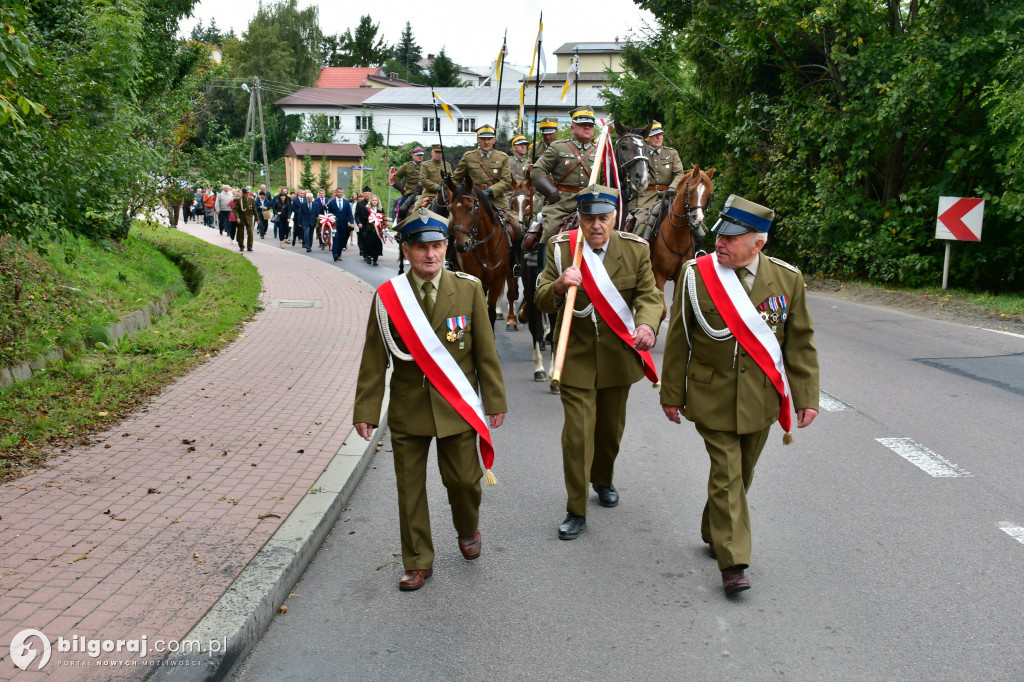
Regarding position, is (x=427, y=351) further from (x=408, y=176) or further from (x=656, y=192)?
(x=408, y=176)

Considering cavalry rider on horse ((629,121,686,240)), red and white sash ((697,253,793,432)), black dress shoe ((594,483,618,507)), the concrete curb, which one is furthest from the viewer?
cavalry rider on horse ((629,121,686,240))

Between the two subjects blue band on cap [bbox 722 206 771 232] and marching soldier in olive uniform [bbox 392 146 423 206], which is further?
marching soldier in olive uniform [bbox 392 146 423 206]

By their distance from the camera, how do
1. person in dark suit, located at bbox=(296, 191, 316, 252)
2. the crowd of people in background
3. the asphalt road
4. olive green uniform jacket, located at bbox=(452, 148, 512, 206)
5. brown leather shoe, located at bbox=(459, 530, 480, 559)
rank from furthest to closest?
person in dark suit, located at bbox=(296, 191, 316, 252) < the crowd of people in background < olive green uniform jacket, located at bbox=(452, 148, 512, 206) < brown leather shoe, located at bbox=(459, 530, 480, 559) < the asphalt road

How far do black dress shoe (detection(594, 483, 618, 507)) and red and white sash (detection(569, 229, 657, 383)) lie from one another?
844 millimetres

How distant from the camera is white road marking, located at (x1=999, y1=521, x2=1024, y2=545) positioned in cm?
539

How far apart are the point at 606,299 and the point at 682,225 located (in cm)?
590

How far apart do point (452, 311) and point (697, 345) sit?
129 centimetres

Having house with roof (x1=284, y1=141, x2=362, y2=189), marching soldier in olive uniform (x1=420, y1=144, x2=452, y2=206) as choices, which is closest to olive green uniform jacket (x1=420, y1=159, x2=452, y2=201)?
marching soldier in olive uniform (x1=420, y1=144, x2=452, y2=206)

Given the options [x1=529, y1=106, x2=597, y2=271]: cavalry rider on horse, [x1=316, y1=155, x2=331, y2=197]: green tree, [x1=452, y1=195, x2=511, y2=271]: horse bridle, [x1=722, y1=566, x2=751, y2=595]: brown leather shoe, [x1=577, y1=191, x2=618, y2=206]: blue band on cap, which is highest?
[x1=316, y1=155, x2=331, y2=197]: green tree

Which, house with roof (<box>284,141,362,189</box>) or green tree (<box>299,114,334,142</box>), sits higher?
green tree (<box>299,114,334,142</box>)

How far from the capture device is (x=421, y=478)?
497cm

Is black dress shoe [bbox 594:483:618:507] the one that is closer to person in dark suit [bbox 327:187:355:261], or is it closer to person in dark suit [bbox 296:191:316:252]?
person in dark suit [bbox 327:187:355:261]

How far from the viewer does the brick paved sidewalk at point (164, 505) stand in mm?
4250

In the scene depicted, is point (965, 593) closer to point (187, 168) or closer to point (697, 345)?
point (697, 345)
